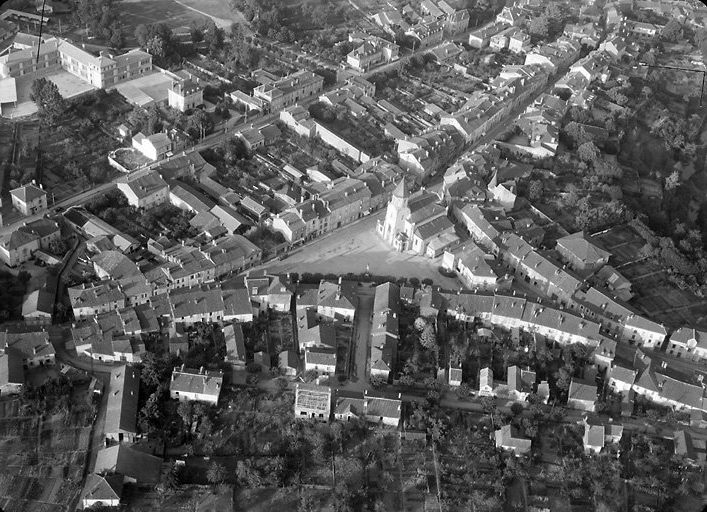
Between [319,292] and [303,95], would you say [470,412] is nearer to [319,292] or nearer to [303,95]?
[319,292]

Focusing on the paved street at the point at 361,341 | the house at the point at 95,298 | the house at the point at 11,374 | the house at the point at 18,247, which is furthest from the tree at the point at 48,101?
the paved street at the point at 361,341

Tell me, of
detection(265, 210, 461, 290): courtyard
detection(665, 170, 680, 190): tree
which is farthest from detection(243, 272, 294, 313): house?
detection(665, 170, 680, 190): tree

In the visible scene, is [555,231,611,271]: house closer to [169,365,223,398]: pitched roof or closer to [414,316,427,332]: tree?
[414,316,427,332]: tree

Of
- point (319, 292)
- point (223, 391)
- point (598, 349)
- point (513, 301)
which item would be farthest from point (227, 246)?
point (598, 349)

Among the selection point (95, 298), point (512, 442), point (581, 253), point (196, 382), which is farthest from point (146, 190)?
point (581, 253)

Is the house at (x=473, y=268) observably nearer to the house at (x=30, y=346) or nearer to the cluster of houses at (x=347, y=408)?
the cluster of houses at (x=347, y=408)

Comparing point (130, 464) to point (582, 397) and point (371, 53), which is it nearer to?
point (582, 397)

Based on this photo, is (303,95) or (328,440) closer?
(328,440)
